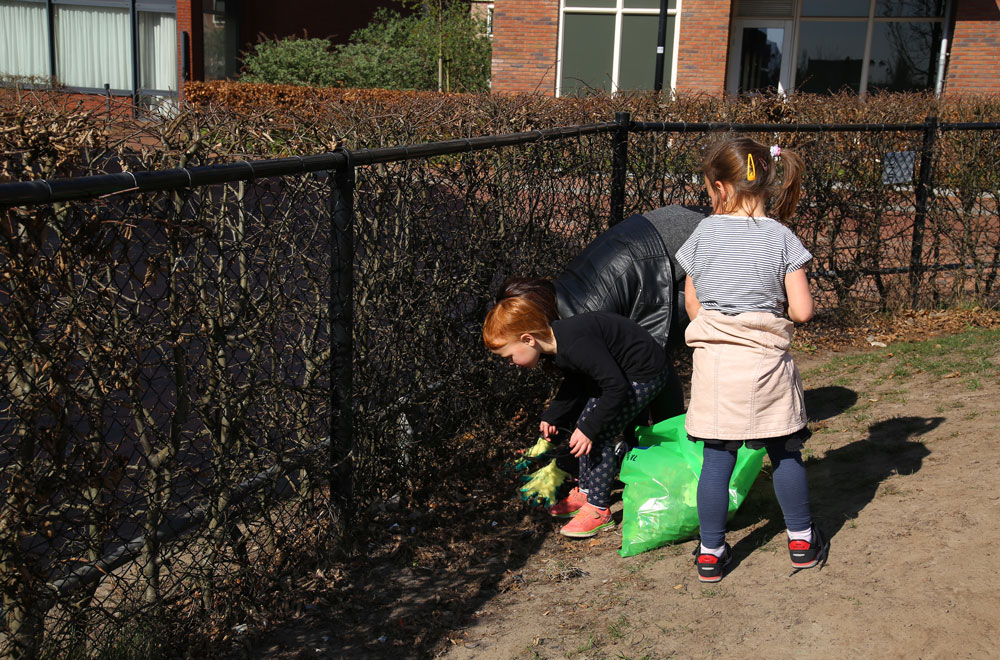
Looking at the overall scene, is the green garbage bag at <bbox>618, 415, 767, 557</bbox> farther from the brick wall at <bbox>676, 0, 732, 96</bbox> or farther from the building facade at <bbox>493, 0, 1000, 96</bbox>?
the brick wall at <bbox>676, 0, 732, 96</bbox>

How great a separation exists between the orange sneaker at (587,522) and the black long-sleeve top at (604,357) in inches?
13.7

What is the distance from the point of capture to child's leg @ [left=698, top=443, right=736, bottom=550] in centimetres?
332

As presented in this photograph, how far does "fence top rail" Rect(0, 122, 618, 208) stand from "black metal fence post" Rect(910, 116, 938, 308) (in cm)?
455

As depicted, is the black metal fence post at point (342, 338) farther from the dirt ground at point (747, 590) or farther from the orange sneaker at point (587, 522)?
the orange sneaker at point (587, 522)

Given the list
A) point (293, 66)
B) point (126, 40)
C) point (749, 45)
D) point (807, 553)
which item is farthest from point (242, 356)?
point (126, 40)

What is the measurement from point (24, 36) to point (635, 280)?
80.2 ft

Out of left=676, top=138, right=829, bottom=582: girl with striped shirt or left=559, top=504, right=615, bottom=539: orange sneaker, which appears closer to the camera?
left=676, top=138, right=829, bottom=582: girl with striped shirt

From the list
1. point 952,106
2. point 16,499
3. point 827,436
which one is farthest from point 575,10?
point 16,499

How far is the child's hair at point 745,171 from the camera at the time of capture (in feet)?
10.8

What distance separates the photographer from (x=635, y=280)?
13.4ft

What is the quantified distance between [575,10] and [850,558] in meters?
16.0

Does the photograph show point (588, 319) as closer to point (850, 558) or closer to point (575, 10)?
point (850, 558)

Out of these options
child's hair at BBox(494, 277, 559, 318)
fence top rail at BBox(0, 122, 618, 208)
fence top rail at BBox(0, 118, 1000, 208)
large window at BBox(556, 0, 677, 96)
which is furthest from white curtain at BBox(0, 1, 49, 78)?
child's hair at BBox(494, 277, 559, 318)

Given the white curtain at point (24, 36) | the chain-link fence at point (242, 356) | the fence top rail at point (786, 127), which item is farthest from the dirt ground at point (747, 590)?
the white curtain at point (24, 36)
